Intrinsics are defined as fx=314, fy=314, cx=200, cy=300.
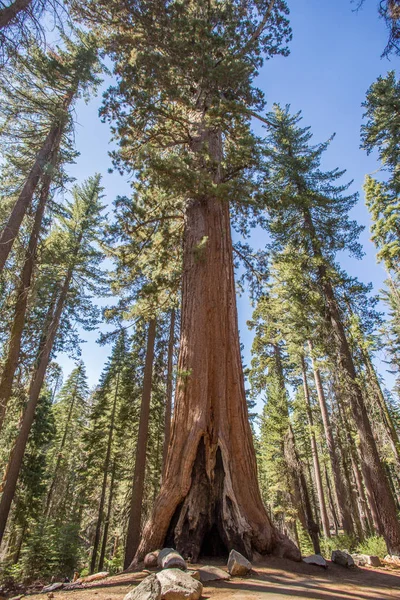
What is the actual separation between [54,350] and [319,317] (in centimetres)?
1241

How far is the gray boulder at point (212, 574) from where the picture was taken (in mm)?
3425

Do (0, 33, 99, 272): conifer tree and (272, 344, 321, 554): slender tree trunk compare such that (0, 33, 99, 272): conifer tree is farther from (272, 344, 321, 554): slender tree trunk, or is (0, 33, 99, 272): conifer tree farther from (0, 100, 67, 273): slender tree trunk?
(272, 344, 321, 554): slender tree trunk

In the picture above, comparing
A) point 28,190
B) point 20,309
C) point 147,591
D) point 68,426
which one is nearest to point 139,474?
point 20,309

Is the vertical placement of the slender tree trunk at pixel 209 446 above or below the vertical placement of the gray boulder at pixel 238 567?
above

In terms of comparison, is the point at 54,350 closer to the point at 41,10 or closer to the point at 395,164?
the point at 41,10

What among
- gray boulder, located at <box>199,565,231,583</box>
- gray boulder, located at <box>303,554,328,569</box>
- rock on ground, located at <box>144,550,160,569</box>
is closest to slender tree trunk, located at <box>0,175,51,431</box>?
rock on ground, located at <box>144,550,160,569</box>

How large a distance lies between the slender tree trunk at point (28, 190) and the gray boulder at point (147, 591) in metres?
6.54

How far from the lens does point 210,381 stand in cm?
539

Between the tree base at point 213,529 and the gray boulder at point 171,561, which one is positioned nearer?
the gray boulder at point 171,561

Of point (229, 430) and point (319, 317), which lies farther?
point (319, 317)

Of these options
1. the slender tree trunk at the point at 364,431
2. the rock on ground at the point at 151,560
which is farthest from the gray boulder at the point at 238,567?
the slender tree trunk at the point at 364,431

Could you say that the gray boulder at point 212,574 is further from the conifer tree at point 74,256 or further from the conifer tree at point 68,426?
the conifer tree at point 68,426

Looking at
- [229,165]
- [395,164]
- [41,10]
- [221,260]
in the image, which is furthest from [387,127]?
[41,10]

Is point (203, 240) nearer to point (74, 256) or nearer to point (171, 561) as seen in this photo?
point (171, 561)
